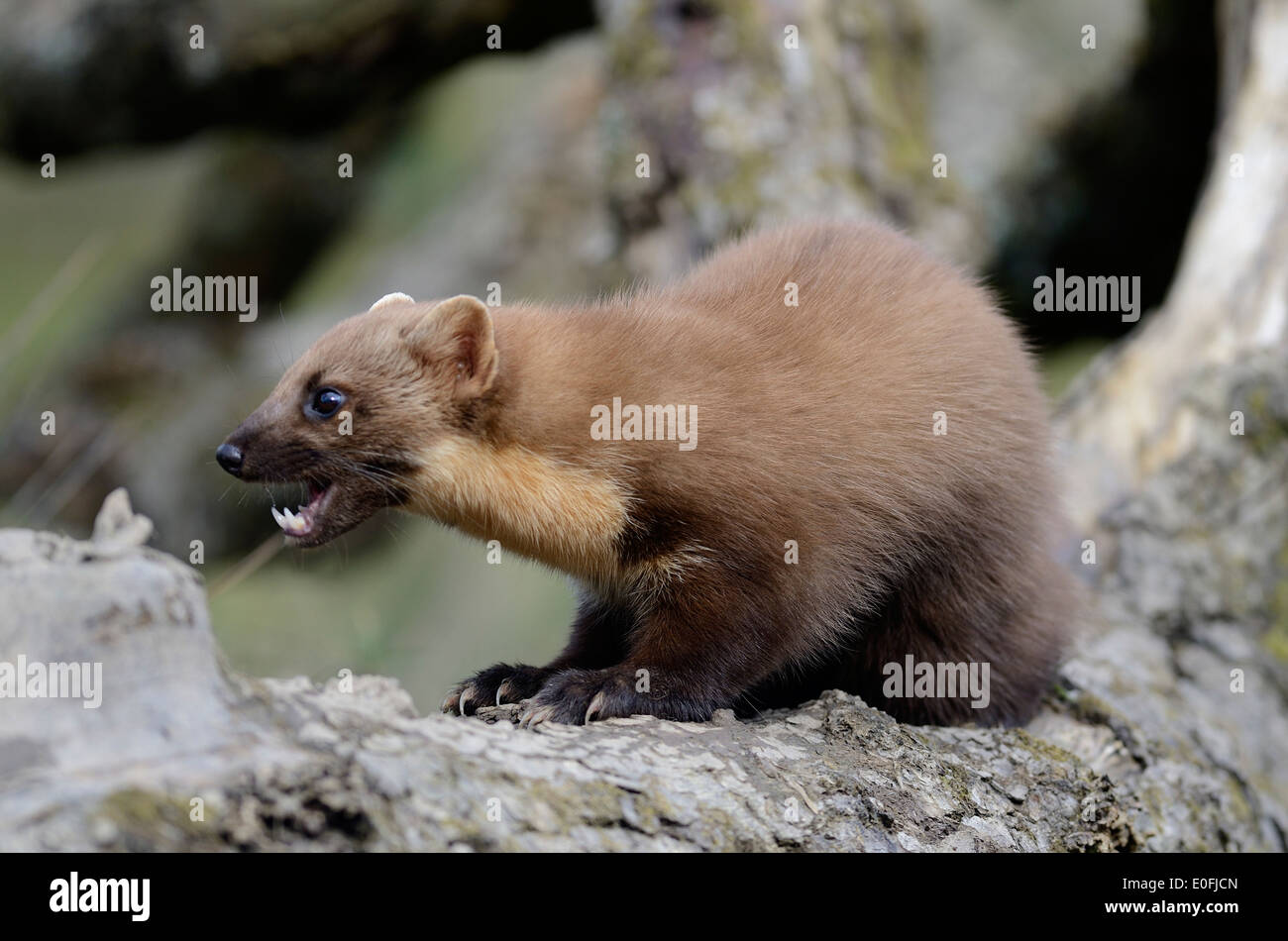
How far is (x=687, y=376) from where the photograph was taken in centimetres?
386

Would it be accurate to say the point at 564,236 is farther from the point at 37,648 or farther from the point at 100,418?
the point at 37,648

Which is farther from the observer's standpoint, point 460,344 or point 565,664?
point 565,664

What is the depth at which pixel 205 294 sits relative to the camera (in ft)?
41.1

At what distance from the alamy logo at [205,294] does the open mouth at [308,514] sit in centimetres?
802

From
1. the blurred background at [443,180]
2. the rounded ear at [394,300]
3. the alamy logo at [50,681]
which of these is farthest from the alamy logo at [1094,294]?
the alamy logo at [50,681]

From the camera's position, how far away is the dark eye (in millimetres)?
3816

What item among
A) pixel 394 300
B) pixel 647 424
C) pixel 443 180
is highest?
pixel 443 180

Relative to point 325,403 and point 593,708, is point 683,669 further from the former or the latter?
point 325,403

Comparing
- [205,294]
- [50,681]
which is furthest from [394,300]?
[205,294]

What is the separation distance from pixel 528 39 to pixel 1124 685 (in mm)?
6703

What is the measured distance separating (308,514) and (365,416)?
346 mm

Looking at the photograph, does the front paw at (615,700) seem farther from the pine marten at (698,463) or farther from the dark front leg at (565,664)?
the dark front leg at (565,664)

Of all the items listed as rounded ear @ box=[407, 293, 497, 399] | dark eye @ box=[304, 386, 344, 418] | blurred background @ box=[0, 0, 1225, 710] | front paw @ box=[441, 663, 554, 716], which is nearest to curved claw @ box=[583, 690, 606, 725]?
front paw @ box=[441, 663, 554, 716]

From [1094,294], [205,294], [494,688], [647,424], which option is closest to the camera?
[647,424]
